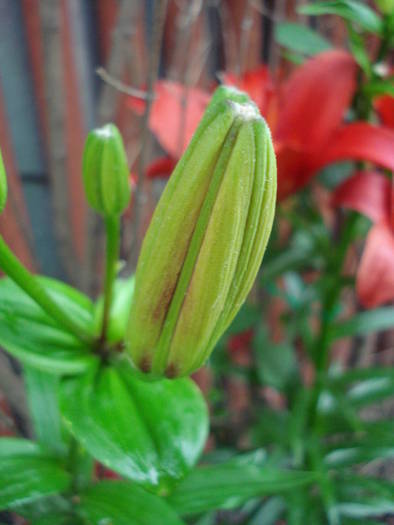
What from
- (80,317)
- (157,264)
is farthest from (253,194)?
(80,317)

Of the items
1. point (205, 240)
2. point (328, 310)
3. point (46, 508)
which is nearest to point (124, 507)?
point (46, 508)

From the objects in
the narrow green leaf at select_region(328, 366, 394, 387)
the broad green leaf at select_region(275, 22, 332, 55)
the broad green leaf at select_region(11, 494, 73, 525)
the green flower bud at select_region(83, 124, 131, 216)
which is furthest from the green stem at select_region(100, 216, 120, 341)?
the narrow green leaf at select_region(328, 366, 394, 387)

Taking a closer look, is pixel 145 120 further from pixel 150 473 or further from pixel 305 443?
pixel 305 443

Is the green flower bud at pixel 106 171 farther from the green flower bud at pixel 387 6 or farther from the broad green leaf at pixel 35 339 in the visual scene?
the green flower bud at pixel 387 6

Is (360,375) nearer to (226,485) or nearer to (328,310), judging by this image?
(328,310)

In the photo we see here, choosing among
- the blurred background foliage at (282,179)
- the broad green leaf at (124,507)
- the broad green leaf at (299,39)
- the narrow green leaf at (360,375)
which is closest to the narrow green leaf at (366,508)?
the blurred background foliage at (282,179)

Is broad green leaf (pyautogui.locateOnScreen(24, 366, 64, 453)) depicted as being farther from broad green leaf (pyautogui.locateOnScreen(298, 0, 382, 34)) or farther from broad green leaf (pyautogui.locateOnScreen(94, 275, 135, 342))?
broad green leaf (pyautogui.locateOnScreen(298, 0, 382, 34))
